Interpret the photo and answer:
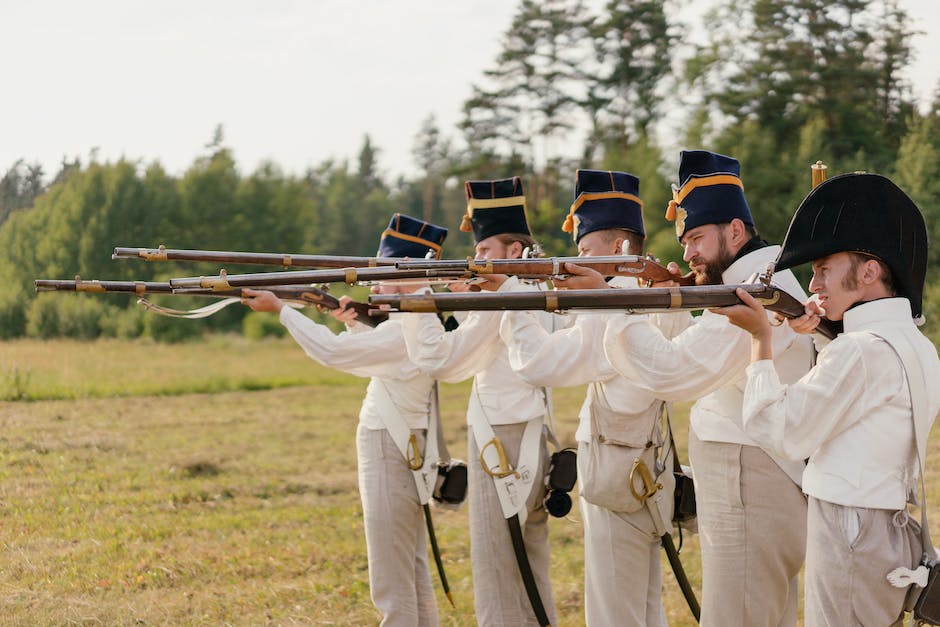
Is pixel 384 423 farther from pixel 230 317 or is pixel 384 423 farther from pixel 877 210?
pixel 230 317

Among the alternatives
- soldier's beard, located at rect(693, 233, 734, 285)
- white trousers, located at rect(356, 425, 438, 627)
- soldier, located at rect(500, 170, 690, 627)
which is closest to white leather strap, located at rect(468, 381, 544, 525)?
white trousers, located at rect(356, 425, 438, 627)

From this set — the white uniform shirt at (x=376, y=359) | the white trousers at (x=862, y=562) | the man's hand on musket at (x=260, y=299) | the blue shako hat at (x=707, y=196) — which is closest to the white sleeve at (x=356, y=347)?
the white uniform shirt at (x=376, y=359)

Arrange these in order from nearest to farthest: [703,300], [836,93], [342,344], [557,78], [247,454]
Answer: [703,300] → [342,344] → [247,454] → [836,93] → [557,78]

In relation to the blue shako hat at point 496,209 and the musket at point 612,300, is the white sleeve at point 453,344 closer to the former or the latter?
the blue shako hat at point 496,209

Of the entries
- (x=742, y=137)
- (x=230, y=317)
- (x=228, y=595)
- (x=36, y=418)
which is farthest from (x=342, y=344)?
(x=230, y=317)

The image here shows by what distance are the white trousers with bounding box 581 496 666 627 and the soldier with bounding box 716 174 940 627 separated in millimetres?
1352

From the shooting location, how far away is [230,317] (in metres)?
32.3

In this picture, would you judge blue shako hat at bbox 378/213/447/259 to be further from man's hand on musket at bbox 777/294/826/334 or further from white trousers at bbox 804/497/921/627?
white trousers at bbox 804/497/921/627

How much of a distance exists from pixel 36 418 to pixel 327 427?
8096 mm

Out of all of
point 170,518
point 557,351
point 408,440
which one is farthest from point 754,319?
point 170,518

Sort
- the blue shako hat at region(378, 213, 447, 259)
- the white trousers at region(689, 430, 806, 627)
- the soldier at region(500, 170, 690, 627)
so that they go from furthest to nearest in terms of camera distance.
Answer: the blue shako hat at region(378, 213, 447, 259), the soldier at region(500, 170, 690, 627), the white trousers at region(689, 430, 806, 627)

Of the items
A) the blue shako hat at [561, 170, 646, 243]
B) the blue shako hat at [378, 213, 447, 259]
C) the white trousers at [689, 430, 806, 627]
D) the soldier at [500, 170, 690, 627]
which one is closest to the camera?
the white trousers at [689, 430, 806, 627]

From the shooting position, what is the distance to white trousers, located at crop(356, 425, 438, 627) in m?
5.73

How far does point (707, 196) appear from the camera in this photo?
4352 millimetres
